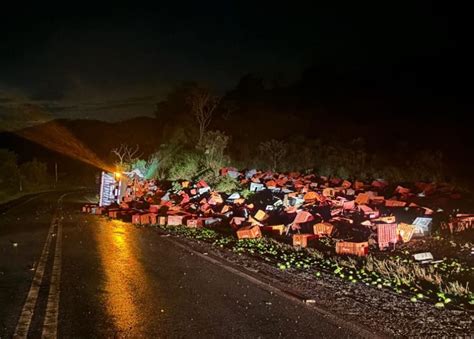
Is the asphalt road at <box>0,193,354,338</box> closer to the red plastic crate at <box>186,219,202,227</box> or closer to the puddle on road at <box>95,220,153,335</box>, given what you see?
the puddle on road at <box>95,220,153,335</box>

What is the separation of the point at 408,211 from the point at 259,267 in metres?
5.96

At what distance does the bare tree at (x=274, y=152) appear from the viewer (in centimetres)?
2662

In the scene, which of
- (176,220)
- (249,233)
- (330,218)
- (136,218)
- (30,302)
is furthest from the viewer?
(136,218)

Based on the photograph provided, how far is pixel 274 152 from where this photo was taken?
2736 centimetres

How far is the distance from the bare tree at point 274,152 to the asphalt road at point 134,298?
51.6 feet

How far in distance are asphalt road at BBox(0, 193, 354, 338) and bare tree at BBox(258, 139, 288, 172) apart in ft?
51.6

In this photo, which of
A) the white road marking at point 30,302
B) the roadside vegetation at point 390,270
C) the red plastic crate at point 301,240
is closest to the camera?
the white road marking at point 30,302

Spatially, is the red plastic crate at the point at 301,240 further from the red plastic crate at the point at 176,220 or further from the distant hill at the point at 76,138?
the distant hill at the point at 76,138

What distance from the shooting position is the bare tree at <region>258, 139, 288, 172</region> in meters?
26.6

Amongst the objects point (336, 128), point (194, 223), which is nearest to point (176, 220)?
point (194, 223)

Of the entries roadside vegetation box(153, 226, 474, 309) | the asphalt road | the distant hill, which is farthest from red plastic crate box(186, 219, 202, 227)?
the distant hill

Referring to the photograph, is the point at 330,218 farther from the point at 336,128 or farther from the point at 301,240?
the point at 336,128

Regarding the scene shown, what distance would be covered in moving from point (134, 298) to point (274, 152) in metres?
21.1

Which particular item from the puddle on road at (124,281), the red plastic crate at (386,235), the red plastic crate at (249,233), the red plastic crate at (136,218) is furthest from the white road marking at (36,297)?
the red plastic crate at (386,235)
